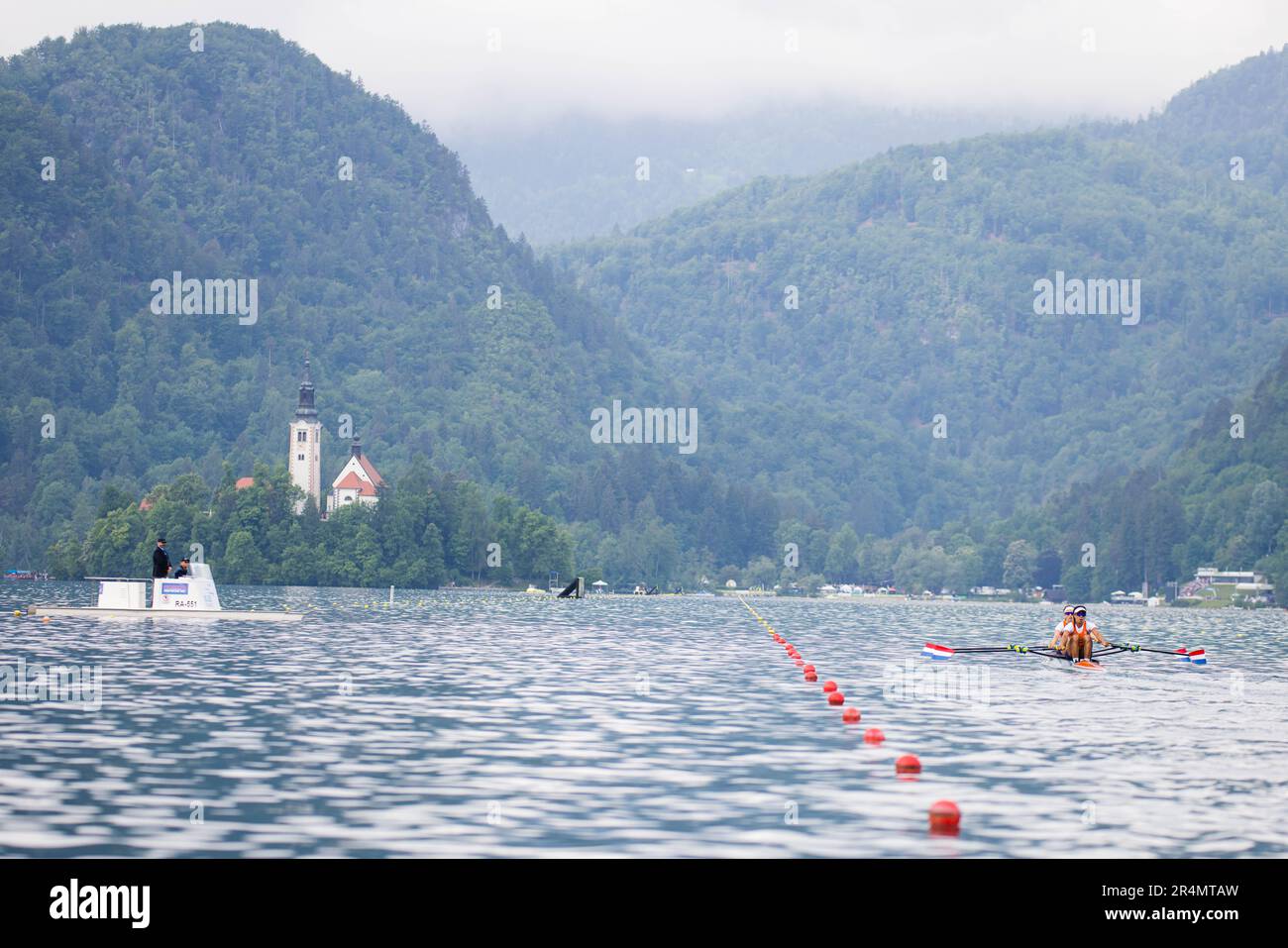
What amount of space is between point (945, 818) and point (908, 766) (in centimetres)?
655

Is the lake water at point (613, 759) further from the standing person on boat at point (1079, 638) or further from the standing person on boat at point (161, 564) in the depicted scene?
the standing person on boat at point (161, 564)

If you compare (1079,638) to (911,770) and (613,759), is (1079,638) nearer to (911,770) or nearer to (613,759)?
(911,770)

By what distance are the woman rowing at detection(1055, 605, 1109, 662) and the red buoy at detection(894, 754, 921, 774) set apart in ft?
105

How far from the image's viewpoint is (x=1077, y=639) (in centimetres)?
6494

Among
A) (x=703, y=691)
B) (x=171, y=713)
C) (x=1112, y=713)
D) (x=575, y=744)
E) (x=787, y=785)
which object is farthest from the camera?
(x=703, y=691)

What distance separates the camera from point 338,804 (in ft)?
91.8

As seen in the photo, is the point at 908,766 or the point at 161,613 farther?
the point at 161,613

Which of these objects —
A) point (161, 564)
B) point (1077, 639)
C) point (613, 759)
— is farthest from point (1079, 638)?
point (161, 564)

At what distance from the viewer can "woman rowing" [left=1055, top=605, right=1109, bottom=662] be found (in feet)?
212

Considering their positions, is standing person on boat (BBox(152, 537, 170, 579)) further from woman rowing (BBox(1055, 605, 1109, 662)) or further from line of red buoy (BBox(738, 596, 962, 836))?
woman rowing (BBox(1055, 605, 1109, 662))

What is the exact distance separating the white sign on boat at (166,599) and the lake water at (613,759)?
53.0 ft
